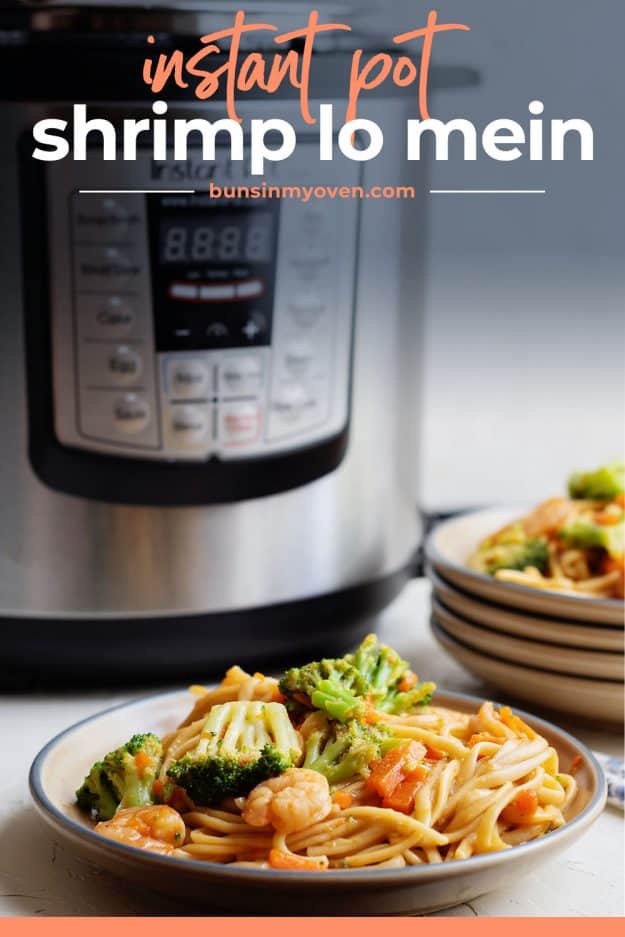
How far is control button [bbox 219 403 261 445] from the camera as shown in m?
1.34

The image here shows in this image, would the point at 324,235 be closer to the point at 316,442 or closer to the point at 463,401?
the point at 316,442

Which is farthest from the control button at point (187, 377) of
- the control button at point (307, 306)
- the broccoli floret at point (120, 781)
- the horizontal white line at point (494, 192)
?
the horizontal white line at point (494, 192)

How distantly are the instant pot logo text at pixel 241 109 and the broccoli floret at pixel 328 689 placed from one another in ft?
1.69

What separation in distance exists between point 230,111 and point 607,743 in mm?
718

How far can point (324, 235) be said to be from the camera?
4.46 feet

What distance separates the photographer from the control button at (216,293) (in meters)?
1.31

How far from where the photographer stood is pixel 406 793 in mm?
948

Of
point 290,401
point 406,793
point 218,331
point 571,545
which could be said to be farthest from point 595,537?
point 406,793

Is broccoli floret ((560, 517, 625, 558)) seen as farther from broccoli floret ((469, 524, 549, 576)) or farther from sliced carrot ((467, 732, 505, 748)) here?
sliced carrot ((467, 732, 505, 748))

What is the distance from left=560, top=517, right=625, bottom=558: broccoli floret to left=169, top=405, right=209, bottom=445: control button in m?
0.42

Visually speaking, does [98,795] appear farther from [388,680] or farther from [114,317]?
[114,317]

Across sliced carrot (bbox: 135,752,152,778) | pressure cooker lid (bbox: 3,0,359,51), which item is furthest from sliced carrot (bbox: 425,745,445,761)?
pressure cooker lid (bbox: 3,0,359,51)

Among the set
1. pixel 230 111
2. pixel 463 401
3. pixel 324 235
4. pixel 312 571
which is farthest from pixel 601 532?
pixel 463 401

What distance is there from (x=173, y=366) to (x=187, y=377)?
0.06ft
